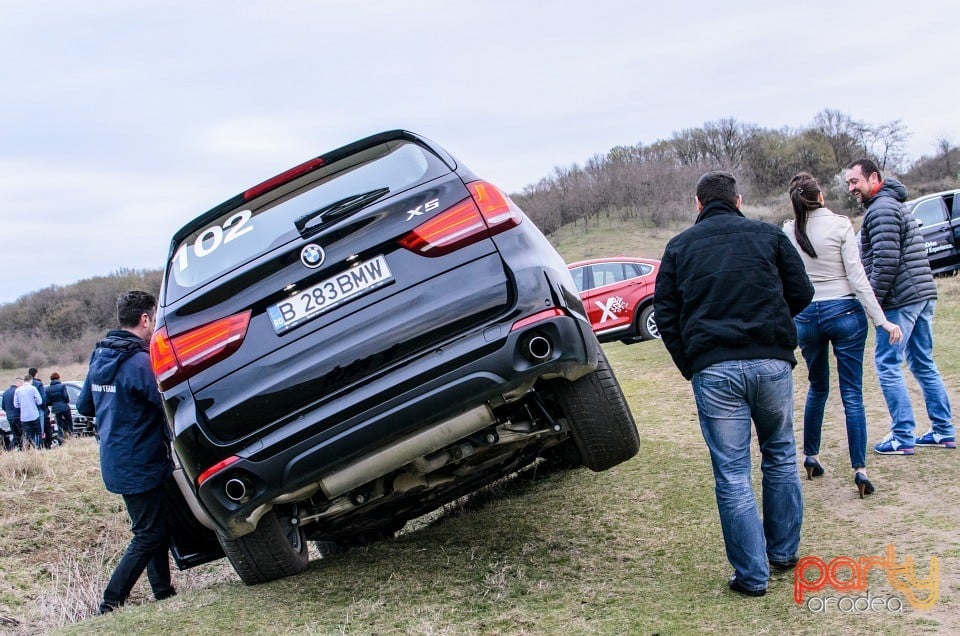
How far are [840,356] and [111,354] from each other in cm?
416

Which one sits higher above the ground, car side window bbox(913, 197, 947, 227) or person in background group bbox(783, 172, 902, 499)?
person in background group bbox(783, 172, 902, 499)

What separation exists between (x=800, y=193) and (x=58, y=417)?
56.4ft

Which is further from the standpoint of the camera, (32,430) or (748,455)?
(32,430)

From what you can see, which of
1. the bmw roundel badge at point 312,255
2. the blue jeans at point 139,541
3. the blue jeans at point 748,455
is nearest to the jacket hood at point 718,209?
the blue jeans at point 748,455

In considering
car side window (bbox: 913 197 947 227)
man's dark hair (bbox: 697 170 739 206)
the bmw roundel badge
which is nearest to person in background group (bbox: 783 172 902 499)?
man's dark hair (bbox: 697 170 739 206)

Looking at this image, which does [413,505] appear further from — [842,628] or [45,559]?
[45,559]

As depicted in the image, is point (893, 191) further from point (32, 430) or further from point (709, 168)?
point (709, 168)

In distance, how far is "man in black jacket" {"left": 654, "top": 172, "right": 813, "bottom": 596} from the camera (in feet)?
10.9

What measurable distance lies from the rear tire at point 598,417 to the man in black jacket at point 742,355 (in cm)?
31

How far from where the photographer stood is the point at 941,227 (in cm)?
1602

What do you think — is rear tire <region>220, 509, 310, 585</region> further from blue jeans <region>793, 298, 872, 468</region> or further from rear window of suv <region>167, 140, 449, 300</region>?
blue jeans <region>793, 298, 872, 468</region>

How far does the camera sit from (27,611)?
518cm

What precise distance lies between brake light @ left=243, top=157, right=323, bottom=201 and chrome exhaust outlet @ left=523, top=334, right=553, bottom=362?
1224 mm

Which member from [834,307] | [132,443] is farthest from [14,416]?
[834,307]
